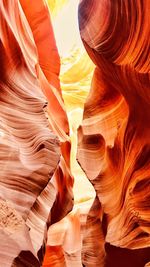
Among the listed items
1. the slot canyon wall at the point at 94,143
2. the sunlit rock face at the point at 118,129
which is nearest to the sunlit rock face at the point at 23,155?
the slot canyon wall at the point at 94,143

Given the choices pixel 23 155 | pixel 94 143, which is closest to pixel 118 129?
pixel 94 143

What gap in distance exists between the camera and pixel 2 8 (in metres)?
1.30

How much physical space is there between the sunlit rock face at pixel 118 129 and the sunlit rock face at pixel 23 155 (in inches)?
4.5

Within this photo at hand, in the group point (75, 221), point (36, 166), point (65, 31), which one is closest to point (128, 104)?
point (36, 166)

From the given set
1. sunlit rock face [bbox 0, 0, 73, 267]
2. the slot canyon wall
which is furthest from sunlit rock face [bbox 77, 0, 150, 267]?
sunlit rock face [bbox 0, 0, 73, 267]

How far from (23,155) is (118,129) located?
0.25 metres

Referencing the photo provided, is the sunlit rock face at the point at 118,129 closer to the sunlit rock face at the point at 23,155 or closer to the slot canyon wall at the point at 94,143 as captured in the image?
the slot canyon wall at the point at 94,143

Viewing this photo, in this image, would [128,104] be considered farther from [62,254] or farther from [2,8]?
[62,254]

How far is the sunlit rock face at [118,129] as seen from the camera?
1.17m

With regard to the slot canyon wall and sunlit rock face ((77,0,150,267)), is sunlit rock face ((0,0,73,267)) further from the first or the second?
sunlit rock face ((77,0,150,267))

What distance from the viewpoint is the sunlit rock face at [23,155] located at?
1.15 meters

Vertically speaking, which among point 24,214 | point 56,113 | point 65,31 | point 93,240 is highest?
point 65,31

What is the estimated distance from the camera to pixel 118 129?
1.29 metres

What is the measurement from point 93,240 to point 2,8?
0.62 meters
